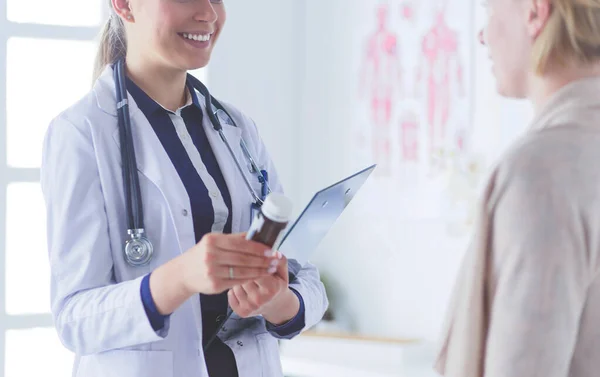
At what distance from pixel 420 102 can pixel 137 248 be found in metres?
2.21

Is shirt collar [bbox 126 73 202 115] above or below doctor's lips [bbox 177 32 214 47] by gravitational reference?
below

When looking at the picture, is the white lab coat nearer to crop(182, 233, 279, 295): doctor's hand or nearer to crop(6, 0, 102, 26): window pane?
crop(182, 233, 279, 295): doctor's hand

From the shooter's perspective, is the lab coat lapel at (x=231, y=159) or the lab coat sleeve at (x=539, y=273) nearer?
the lab coat sleeve at (x=539, y=273)

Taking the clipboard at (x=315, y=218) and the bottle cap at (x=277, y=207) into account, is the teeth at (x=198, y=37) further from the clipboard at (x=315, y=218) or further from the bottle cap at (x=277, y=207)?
the bottle cap at (x=277, y=207)

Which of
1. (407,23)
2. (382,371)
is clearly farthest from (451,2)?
(382,371)

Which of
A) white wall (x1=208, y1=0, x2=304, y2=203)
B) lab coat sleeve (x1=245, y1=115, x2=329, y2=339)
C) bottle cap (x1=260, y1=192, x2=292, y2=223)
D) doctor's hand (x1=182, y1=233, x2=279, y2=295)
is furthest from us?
white wall (x1=208, y1=0, x2=304, y2=203)

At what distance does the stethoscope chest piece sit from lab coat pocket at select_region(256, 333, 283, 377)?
0.28 metres

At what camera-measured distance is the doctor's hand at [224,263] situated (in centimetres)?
126

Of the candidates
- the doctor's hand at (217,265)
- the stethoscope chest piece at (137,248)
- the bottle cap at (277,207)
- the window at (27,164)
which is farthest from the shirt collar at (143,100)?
the window at (27,164)

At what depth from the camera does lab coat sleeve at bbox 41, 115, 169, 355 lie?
4.62 feet

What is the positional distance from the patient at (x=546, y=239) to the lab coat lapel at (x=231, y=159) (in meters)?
0.58

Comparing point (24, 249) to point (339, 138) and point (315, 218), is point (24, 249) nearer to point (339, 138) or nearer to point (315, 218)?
point (339, 138)

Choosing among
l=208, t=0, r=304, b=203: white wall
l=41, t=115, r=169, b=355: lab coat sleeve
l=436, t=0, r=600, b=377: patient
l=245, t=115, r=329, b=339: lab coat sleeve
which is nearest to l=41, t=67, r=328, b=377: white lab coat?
l=41, t=115, r=169, b=355: lab coat sleeve

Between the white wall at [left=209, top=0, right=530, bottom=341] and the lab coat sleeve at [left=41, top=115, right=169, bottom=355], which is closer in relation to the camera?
the lab coat sleeve at [left=41, top=115, right=169, bottom=355]
